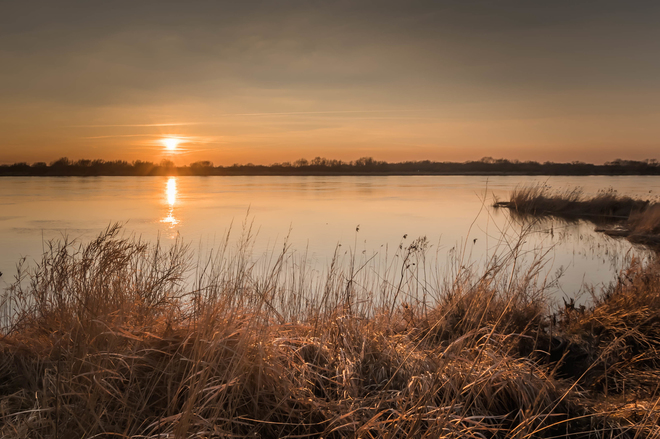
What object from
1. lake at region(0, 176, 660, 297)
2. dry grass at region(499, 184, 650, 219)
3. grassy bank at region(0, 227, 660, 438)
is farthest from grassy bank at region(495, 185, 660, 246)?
grassy bank at region(0, 227, 660, 438)

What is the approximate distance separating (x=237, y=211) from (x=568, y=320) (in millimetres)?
20435

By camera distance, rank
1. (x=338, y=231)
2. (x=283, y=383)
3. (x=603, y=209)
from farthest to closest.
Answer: (x=603, y=209), (x=338, y=231), (x=283, y=383)

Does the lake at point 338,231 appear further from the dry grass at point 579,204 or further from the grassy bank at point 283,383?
the grassy bank at point 283,383

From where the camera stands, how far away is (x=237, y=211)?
24328 mm

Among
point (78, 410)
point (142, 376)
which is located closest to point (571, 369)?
point (142, 376)

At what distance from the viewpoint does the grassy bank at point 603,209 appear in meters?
16.2

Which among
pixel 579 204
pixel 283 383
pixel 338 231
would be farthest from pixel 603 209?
pixel 283 383

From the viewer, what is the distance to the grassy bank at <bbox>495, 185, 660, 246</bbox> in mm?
16156

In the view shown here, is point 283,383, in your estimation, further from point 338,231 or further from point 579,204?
point 579,204

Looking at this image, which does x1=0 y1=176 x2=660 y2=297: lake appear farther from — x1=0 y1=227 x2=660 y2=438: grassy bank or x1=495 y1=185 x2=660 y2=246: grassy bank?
x1=0 y1=227 x2=660 y2=438: grassy bank

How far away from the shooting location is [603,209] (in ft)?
72.4

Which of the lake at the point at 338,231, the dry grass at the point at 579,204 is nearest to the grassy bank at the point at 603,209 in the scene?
the dry grass at the point at 579,204

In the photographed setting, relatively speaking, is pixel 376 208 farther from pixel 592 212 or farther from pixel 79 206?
pixel 79 206

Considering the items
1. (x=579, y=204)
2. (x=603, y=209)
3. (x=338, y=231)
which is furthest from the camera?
(x=579, y=204)
